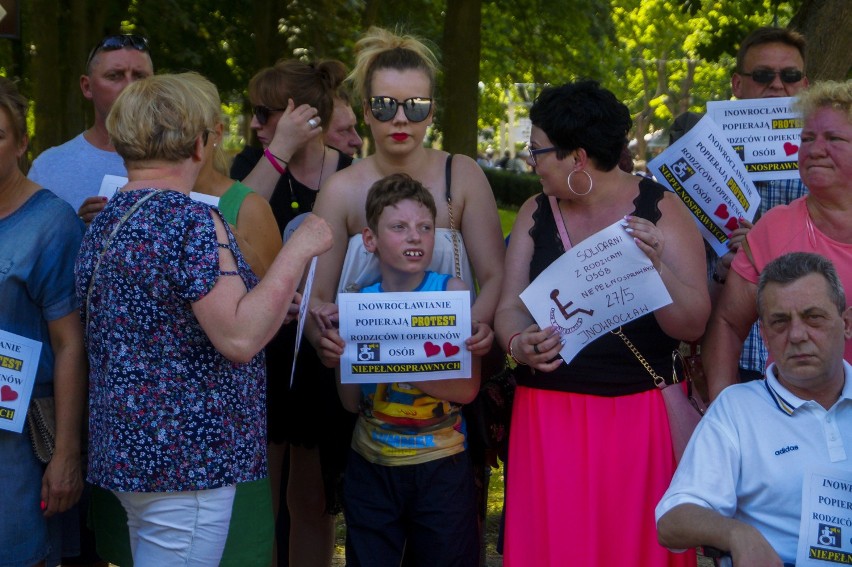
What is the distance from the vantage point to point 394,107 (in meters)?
3.90

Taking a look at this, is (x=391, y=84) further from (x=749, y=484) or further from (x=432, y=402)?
(x=749, y=484)

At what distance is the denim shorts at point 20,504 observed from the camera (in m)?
3.51

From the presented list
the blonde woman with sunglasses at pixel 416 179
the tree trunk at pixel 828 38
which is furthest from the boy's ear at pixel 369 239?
the tree trunk at pixel 828 38

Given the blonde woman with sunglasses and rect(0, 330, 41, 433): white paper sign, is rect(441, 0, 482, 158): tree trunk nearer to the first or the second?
the blonde woman with sunglasses

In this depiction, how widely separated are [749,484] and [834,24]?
4423mm

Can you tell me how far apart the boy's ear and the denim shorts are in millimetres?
1272

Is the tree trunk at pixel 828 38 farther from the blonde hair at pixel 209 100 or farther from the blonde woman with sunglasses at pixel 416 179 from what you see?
the blonde hair at pixel 209 100

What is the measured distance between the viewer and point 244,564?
331 centimetres

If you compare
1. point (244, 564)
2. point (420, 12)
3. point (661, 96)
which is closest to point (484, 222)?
point (244, 564)

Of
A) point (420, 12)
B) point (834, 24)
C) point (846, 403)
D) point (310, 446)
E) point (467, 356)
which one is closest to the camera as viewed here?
point (846, 403)

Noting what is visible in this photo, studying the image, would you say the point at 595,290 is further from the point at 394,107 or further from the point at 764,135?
the point at 764,135

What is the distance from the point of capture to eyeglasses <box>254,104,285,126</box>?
461 cm

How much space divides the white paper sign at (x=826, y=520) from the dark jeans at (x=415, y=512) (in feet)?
4.04

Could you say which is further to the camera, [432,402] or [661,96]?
[661,96]
